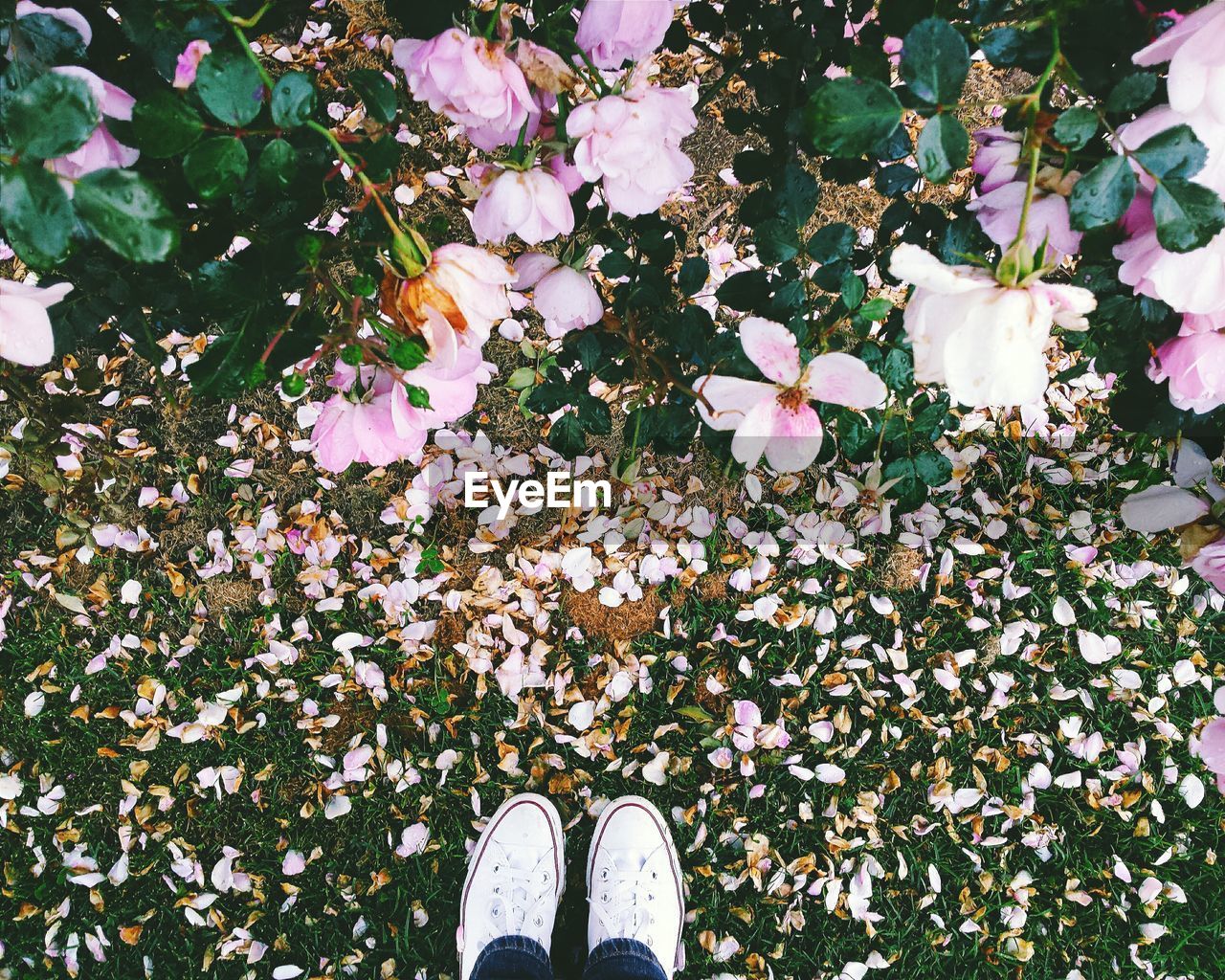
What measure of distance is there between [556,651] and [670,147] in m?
1.25

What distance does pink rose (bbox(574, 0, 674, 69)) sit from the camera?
1.63ft

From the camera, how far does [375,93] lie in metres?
0.54

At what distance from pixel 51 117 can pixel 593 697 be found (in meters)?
1.44

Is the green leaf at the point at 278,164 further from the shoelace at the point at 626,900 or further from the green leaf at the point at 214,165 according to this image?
the shoelace at the point at 626,900

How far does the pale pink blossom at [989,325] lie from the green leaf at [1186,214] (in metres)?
0.07

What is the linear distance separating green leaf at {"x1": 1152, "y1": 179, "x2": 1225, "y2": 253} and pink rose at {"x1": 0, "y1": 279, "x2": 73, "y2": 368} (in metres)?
0.67

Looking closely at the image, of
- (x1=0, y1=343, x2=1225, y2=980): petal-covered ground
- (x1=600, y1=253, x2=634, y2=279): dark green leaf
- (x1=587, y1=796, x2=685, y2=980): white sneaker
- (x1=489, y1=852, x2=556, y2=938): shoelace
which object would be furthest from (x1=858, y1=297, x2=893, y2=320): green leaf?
(x1=489, y1=852, x2=556, y2=938): shoelace

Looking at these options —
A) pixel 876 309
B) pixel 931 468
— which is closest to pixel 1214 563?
pixel 931 468

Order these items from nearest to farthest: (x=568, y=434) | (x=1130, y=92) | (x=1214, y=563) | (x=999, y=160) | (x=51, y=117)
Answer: (x=51, y=117), (x=1130, y=92), (x=999, y=160), (x=1214, y=563), (x=568, y=434)

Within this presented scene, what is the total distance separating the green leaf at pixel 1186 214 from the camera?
0.45 metres

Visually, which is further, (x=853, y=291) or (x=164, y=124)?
(x=853, y=291)

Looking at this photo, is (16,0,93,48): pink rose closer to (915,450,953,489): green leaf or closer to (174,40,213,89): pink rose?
(174,40,213,89): pink rose

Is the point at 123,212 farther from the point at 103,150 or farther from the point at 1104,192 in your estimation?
the point at 1104,192

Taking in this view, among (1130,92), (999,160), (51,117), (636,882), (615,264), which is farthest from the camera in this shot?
(636,882)
